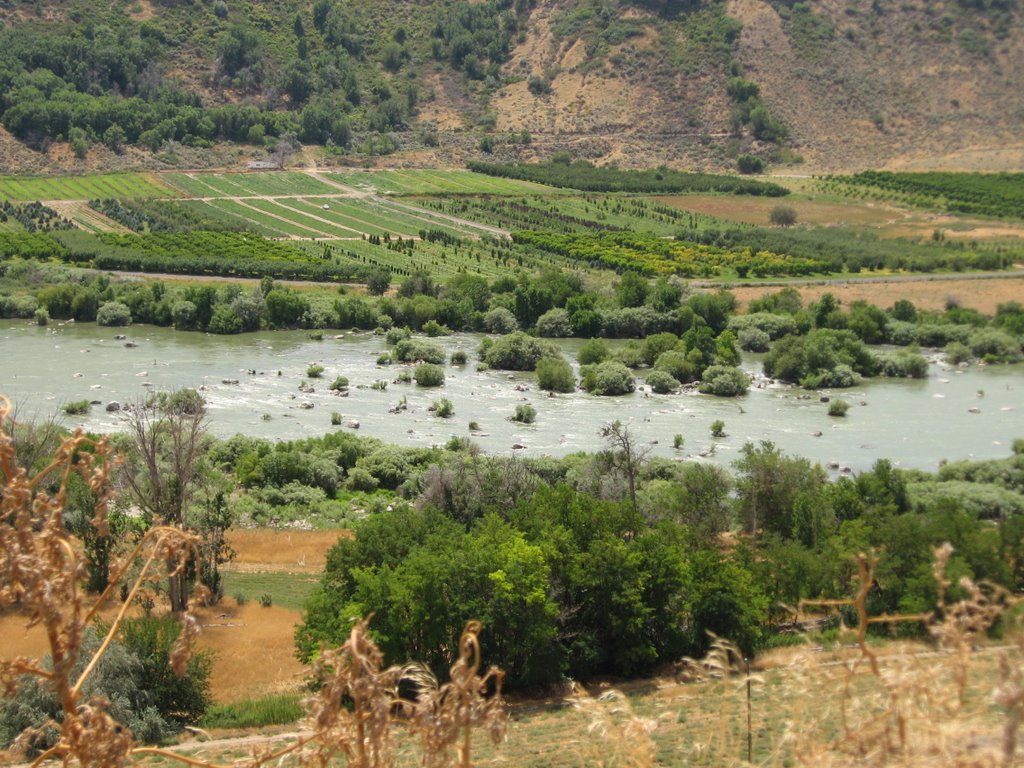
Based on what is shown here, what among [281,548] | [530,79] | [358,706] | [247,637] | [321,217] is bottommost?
[281,548]

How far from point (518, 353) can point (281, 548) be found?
2379 cm

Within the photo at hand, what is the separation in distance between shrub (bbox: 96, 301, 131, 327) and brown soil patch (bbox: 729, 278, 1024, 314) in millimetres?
31683

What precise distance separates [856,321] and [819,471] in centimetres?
2811

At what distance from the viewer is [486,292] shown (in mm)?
67062

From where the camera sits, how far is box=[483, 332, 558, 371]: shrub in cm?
5588

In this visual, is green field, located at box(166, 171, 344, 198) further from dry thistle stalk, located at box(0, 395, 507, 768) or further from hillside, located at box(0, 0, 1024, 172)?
dry thistle stalk, located at box(0, 395, 507, 768)

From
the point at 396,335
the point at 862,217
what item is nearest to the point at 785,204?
the point at 862,217

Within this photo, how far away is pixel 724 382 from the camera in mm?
51688

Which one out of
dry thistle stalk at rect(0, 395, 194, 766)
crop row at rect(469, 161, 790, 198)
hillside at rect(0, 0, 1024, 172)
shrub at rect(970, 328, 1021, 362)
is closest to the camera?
dry thistle stalk at rect(0, 395, 194, 766)

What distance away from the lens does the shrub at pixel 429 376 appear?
169ft

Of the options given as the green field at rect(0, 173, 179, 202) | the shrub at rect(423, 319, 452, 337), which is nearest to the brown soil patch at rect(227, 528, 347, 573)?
the shrub at rect(423, 319, 452, 337)

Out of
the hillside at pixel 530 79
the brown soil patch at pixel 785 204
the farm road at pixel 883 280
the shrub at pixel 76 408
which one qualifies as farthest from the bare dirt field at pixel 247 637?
the hillside at pixel 530 79

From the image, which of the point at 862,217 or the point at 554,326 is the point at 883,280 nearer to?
the point at 554,326

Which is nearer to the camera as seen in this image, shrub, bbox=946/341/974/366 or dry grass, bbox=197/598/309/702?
dry grass, bbox=197/598/309/702
